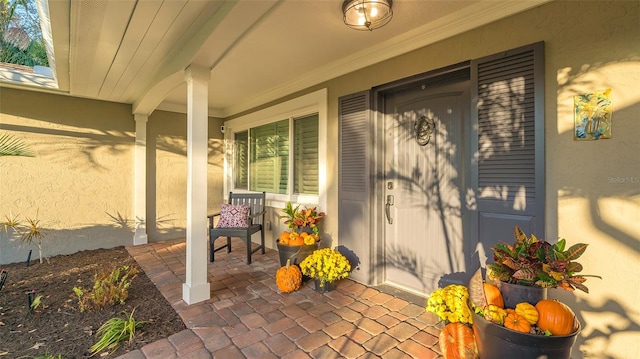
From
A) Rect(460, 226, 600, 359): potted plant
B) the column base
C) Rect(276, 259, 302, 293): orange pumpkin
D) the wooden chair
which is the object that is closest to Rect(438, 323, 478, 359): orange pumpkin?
Rect(460, 226, 600, 359): potted plant

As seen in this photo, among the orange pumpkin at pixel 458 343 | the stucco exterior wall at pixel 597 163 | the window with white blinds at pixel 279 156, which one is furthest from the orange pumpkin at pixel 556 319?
the window with white blinds at pixel 279 156

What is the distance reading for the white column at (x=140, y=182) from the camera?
453 centimetres

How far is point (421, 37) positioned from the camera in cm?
237

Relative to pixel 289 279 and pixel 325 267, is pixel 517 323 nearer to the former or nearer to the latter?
pixel 325 267

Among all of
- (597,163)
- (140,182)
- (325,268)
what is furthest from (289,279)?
(140,182)

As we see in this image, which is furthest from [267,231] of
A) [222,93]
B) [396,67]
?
[396,67]

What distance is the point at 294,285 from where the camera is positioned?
268cm

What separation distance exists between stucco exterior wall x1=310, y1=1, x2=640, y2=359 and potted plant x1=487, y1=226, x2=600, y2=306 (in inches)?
15.3

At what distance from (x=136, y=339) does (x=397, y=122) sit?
2.75m

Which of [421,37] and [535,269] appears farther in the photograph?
[421,37]

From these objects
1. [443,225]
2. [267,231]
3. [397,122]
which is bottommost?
[267,231]

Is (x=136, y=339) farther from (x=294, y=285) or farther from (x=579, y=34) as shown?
(x=579, y=34)

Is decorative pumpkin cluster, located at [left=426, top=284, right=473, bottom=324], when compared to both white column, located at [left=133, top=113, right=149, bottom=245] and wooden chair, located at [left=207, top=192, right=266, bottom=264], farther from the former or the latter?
white column, located at [left=133, top=113, right=149, bottom=245]

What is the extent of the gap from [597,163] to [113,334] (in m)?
3.21
